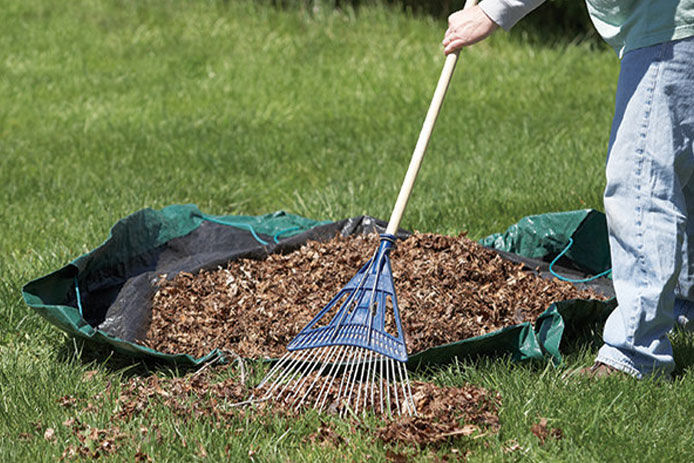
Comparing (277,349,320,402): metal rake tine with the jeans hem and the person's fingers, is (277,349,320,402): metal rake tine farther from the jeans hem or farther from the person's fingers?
the person's fingers

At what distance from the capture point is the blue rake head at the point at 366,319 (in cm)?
261

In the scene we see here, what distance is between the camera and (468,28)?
275 centimetres

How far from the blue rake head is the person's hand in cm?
67

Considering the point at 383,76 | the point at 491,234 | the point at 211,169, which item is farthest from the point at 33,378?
the point at 383,76

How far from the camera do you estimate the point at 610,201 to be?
2631mm

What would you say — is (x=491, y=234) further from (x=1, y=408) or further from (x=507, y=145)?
(x=1, y=408)

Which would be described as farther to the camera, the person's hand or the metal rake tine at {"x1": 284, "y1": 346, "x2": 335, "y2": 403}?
the person's hand

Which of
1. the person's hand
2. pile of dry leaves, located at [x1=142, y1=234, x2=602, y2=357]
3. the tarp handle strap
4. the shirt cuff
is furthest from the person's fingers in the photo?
the tarp handle strap

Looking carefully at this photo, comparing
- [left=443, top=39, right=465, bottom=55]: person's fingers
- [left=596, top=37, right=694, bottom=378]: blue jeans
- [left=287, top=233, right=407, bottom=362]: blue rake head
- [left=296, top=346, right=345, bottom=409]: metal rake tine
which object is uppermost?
[left=443, top=39, right=465, bottom=55]: person's fingers

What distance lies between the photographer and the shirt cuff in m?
2.67

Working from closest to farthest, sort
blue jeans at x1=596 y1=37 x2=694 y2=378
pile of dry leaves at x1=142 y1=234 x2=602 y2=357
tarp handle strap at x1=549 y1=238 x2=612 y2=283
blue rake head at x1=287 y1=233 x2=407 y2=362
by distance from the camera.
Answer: blue jeans at x1=596 y1=37 x2=694 y2=378
blue rake head at x1=287 y1=233 x2=407 y2=362
pile of dry leaves at x1=142 y1=234 x2=602 y2=357
tarp handle strap at x1=549 y1=238 x2=612 y2=283

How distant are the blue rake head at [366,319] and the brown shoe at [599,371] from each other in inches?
23.7

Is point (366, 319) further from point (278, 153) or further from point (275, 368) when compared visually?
point (278, 153)

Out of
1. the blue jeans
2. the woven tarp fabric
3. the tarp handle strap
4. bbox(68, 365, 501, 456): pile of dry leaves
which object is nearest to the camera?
bbox(68, 365, 501, 456): pile of dry leaves
